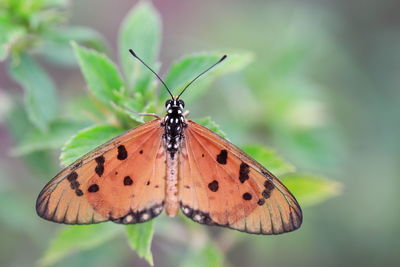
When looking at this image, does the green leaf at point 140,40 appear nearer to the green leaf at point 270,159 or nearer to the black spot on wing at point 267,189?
the green leaf at point 270,159

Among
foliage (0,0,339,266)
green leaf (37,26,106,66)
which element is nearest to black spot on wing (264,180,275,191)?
foliage (0,0,339,266)

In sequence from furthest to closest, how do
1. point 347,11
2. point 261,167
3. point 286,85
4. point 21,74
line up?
point 347,11
point 286,85
point 21,74
point 261,167

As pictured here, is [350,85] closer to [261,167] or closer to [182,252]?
[182,252]

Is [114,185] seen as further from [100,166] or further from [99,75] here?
[99,75]

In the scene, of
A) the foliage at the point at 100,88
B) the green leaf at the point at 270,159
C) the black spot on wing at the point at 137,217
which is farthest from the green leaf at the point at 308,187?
the black spot on wing at the point at 137,217

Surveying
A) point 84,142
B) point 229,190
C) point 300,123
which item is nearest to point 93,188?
point 84,142

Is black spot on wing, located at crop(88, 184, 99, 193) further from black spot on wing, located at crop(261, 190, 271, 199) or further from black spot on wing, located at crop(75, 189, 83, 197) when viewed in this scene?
black spot on wing, located at crop(261, 190, 271, 199)

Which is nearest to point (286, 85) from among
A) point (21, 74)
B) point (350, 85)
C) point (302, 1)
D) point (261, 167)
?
point (350, 85)
